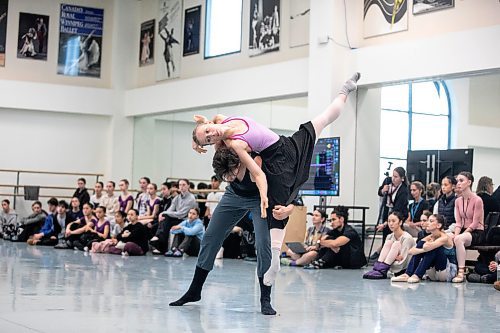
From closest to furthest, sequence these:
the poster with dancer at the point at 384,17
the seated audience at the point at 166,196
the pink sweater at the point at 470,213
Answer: the pink sweater at the point at 470,213, the poster with dancer at the point at 384,17, the seated audience at the point at 166,196

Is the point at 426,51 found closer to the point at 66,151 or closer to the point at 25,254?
the point at 25,254

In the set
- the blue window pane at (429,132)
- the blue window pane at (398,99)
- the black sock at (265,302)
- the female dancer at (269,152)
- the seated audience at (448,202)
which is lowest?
the black sock at (265,302)

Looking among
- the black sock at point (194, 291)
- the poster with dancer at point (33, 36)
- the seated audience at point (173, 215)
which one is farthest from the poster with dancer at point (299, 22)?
the black sock at point (194, 291)

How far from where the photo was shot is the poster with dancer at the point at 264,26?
15.0 metres

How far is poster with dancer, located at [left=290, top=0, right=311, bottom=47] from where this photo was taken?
46.8 feet

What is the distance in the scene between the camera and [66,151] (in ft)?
62.7

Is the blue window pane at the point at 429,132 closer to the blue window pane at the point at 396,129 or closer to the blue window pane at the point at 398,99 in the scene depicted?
the blue window pane at the point at 396,129

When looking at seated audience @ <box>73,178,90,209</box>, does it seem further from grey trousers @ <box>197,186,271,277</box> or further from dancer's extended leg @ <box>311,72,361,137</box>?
dancer's extended leg @ <box>311,72,361,137</box>

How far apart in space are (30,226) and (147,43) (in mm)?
5155

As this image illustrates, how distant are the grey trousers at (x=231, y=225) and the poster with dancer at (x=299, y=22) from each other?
29.2 feet

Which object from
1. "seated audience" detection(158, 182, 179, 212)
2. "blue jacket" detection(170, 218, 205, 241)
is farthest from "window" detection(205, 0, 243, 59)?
"blue jacket" detection(170, 218, 205, 241)

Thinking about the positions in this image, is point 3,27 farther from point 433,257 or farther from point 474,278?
point 474,278

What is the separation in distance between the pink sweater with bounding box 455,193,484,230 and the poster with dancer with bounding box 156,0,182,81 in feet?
29.1

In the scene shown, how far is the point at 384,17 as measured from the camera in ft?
43.2
